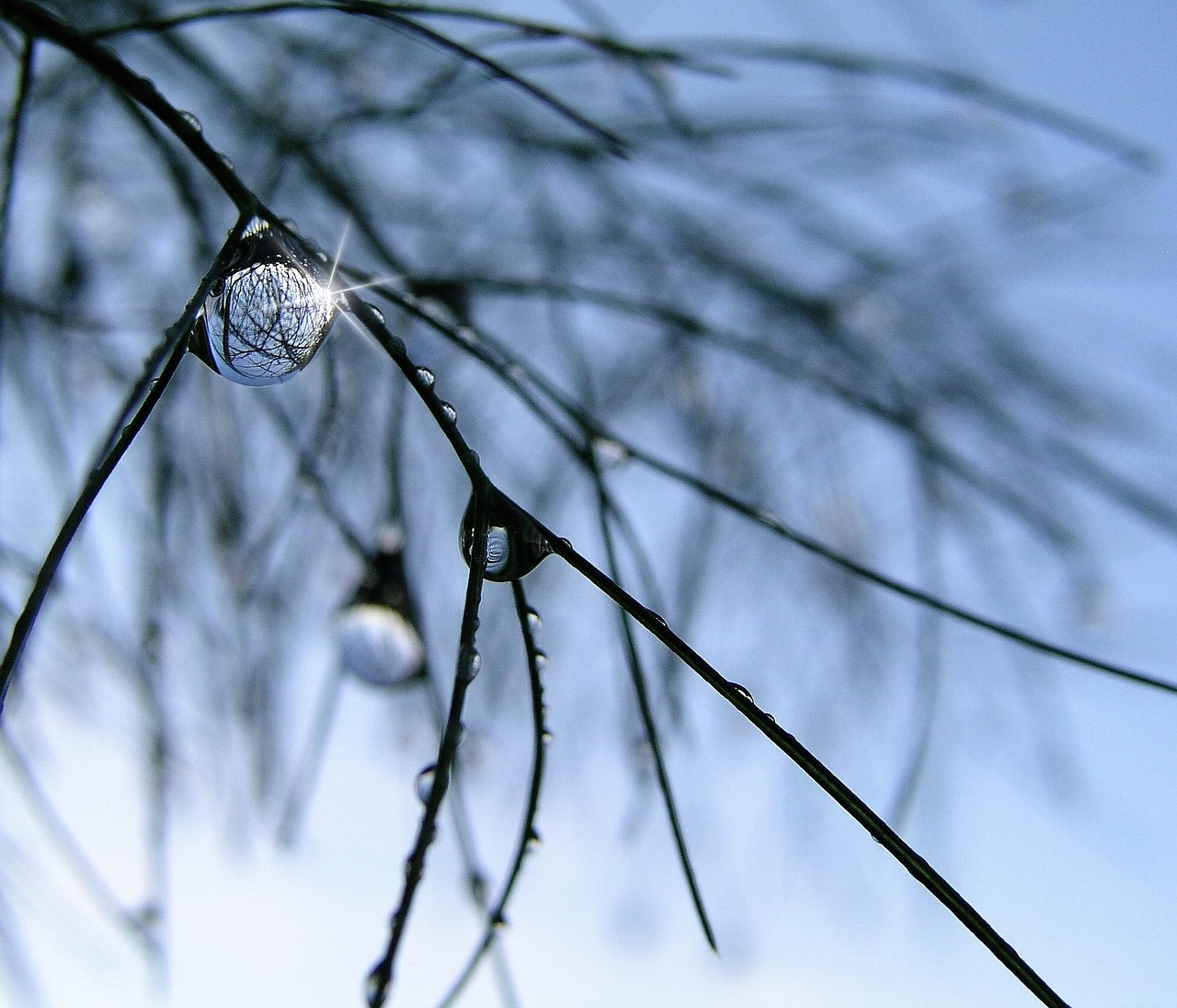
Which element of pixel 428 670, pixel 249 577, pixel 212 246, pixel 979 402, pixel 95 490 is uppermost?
pixel 979 402

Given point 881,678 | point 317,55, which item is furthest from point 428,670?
point 881,678

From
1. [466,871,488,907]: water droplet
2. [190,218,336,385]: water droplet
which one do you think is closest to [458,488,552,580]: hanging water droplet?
[190,218,336,385]: water droplet

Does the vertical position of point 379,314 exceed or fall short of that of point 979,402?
it falls short

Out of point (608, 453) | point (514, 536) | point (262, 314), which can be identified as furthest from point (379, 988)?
point (608, 453)

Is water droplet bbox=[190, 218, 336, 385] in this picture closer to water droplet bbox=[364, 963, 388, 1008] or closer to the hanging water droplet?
the hanging water droplet

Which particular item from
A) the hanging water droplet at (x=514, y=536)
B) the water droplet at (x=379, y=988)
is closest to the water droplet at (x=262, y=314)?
the hanging water droplet at (x=514, y=536)

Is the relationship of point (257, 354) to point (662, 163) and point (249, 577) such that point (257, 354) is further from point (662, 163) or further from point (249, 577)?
point (662, 163)

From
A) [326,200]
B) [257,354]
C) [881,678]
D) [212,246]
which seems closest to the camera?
[257,354]

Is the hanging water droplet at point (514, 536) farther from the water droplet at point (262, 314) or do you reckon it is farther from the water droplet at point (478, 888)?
the water droplet at point (478, 888)
